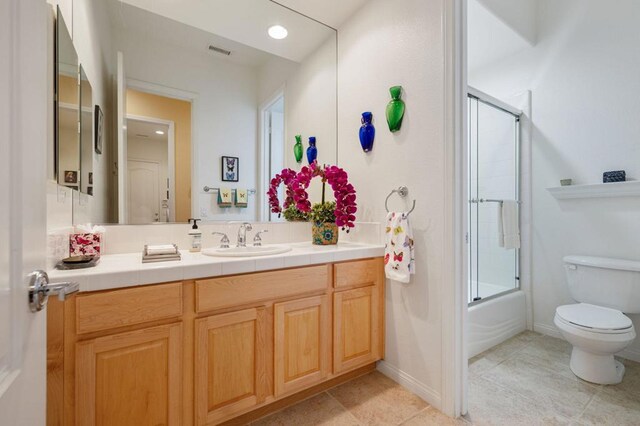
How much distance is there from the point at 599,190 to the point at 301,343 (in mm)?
2387

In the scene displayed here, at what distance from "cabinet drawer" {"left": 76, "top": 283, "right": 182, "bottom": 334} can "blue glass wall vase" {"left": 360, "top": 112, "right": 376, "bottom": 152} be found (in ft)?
4.65

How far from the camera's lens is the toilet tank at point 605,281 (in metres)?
1.93

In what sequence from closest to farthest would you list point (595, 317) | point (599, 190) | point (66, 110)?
1. point (66, 110)
2. point (595, 317)
3. point (599, 190)

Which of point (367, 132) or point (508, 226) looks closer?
point (367, 132)

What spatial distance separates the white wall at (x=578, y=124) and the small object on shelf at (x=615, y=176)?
6cm

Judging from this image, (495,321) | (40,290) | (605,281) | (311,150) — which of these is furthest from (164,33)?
(605,281)

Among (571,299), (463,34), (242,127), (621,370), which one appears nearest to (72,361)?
(242,127)

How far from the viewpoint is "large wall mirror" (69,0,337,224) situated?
164 cm

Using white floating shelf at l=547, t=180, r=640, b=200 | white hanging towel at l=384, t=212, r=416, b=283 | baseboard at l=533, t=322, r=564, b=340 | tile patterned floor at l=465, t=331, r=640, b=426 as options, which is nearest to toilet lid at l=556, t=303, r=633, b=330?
tile patterned floor at l=465, t=331, r=640, b=426

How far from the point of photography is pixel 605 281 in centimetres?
203

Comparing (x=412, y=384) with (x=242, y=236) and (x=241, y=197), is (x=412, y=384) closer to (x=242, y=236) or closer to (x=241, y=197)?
(x=242, y=236)

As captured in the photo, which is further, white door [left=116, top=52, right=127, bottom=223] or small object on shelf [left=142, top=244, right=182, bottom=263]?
white door [left=116, top=52, right=127, bottom=223]

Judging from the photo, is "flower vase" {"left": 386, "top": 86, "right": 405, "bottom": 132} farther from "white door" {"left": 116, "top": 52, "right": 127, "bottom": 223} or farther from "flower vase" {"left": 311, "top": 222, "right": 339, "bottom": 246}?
"white door" {"left": 116, "top": 52, "right": 127, "bottom": 223}

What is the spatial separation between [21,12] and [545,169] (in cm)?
316
